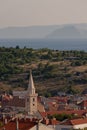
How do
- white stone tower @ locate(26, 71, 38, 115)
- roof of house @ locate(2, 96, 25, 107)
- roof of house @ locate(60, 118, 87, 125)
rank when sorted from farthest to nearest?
1. roof of house @ locate(2, 96, 25, 107)
2. white stone tower @ locate(26, 71, 38, 115)
3. roof of house @ locate(60, 118, 87, 125)

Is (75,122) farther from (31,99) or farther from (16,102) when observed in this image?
(16,102)

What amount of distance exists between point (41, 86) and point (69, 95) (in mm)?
9677

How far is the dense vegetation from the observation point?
360ft

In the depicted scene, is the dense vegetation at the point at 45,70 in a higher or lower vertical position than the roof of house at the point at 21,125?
lower

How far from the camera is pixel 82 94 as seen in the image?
4008 inches

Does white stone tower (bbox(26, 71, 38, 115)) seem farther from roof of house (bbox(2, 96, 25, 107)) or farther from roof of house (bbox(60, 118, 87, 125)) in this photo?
roof of house (bbox(60, 118, 87, 125))

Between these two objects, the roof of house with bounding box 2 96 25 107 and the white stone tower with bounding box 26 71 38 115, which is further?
the roof of house with bounding box 2 96 25 107

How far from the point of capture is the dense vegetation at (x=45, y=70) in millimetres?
109625

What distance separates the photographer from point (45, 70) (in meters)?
120

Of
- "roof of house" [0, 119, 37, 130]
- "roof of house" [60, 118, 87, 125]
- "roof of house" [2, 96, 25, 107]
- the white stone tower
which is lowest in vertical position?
"roof of house" [2, 96, 25, 107]

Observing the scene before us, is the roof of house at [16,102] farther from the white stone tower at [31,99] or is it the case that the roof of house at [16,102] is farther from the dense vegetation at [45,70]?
the dense vegetation at [45,70]

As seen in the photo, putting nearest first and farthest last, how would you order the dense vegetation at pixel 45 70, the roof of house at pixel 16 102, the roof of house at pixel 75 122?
the roof of house at pixel 75 122
the roof of house at pixel 16 102
the dense vegetation at pixel 45 70

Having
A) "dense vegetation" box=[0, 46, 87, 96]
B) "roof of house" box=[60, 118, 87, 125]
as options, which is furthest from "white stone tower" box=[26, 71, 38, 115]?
"dense vegetation" box=[0, 46, 87, 96]

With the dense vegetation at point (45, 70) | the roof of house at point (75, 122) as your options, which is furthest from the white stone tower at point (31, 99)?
the dense vegetation at point (45, 70)
